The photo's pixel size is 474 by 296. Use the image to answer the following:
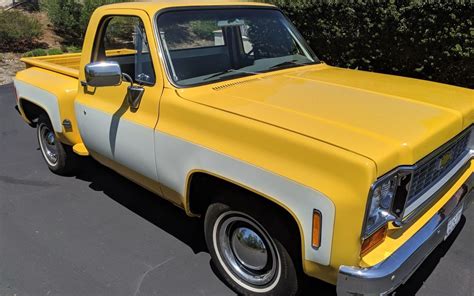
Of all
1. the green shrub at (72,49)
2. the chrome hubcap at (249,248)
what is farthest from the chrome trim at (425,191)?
the green shrub at (72,49)

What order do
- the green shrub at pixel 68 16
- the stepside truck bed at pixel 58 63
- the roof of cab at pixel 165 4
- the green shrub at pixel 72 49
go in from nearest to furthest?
the roof of cab at pixel 165 4, the stepside truck bed at pixel 58 63, the green shrub at pixel 72 49, the green shrub at pixel 68 16

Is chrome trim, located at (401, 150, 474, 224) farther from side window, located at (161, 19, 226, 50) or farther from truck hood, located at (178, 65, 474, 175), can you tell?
side window, located at (161, 19, 226, 50)

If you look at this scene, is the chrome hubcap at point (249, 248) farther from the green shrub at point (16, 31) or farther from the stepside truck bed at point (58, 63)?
the green shrub at point (16, 31)

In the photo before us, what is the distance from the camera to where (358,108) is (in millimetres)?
2631

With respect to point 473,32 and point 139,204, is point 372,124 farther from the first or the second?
point 473,32

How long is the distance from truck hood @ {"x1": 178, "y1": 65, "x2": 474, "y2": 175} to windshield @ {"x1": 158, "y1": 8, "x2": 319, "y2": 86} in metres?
0.19

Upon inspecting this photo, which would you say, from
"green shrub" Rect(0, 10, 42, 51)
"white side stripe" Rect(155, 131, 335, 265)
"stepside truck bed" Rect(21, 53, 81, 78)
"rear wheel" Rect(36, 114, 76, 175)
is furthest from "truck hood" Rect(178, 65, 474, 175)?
"green shrub" Rect(0, 10, 42, 51)

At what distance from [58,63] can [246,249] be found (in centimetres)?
378

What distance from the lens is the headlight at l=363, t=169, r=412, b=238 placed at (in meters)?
2.10

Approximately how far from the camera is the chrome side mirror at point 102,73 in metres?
3.01

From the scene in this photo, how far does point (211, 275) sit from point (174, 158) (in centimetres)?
94

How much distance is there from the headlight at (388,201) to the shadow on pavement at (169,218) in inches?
26.5

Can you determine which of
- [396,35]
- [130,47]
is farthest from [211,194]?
[396,35]

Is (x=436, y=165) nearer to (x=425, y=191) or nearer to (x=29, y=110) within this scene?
(x=425, y=191)
